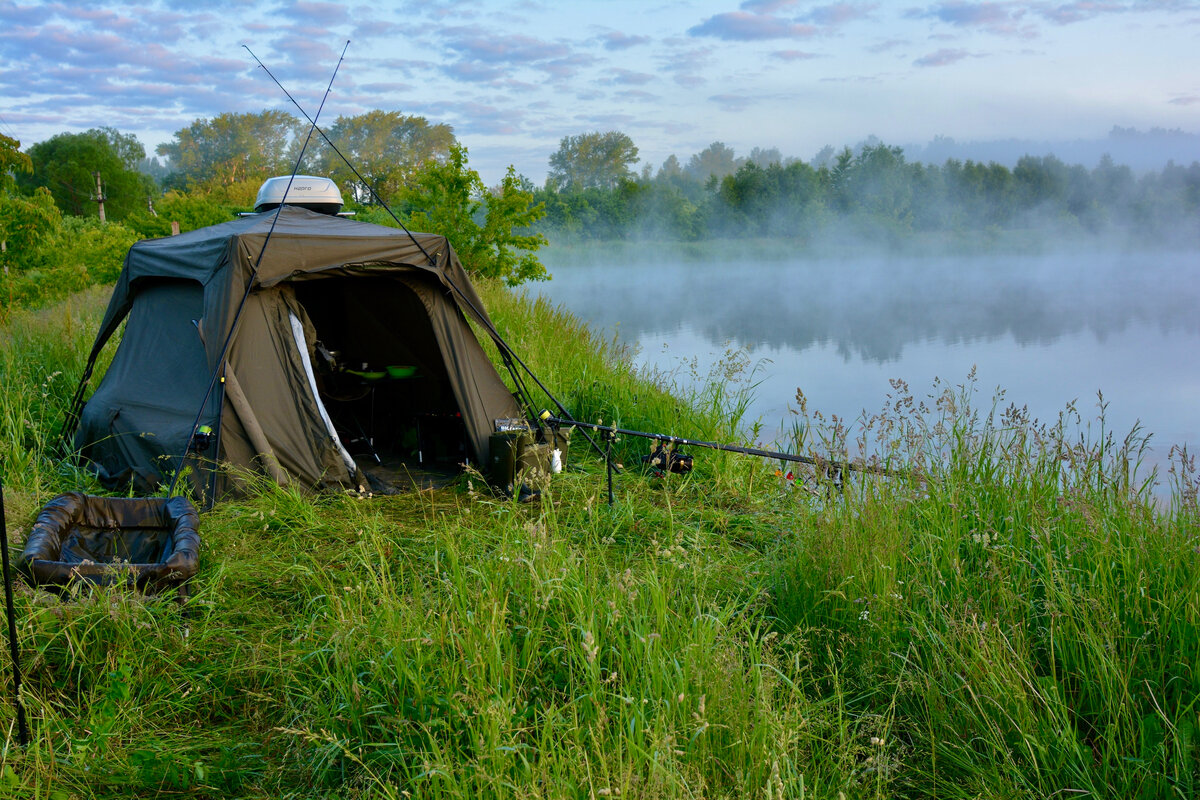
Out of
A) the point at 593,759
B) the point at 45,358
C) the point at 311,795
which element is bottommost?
the point at 311,795

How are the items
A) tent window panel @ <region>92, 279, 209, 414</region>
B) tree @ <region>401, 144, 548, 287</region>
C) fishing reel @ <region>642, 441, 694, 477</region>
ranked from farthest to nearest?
tree @ <region>401, 144, 548, 287</region> < fishing reel @ <region>642, 441, 694, 477</region> < tent window panel @ <region>92, 279, 209, 414</region>

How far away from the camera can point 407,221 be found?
13.9 metres

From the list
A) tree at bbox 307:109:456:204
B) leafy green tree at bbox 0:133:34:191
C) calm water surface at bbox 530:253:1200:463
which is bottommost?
calm water surface at bbox 530:253:1200:463

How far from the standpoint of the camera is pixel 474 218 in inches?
524

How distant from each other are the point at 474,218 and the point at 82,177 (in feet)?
65.6

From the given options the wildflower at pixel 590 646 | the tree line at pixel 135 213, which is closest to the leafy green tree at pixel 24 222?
the tree line at pixel 135 213

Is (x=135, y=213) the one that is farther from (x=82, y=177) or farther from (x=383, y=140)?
(x=383, y=140)

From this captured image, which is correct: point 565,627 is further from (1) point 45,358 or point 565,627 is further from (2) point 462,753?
(1) point 45,358

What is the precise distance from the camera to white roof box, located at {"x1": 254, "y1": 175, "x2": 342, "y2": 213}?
19.8 ft

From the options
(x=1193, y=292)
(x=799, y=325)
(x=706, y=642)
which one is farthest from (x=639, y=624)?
(x=1193, y=292)

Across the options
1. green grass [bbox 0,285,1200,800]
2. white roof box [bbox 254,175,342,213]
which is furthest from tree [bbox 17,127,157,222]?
green grass [bbox 0,285,1200,800]

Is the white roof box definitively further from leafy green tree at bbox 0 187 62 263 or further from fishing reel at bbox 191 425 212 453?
leafy green tree at bbox 0 187 62 263

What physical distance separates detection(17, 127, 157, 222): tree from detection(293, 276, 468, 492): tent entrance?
23662mm

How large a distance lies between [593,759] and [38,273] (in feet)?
41.4
